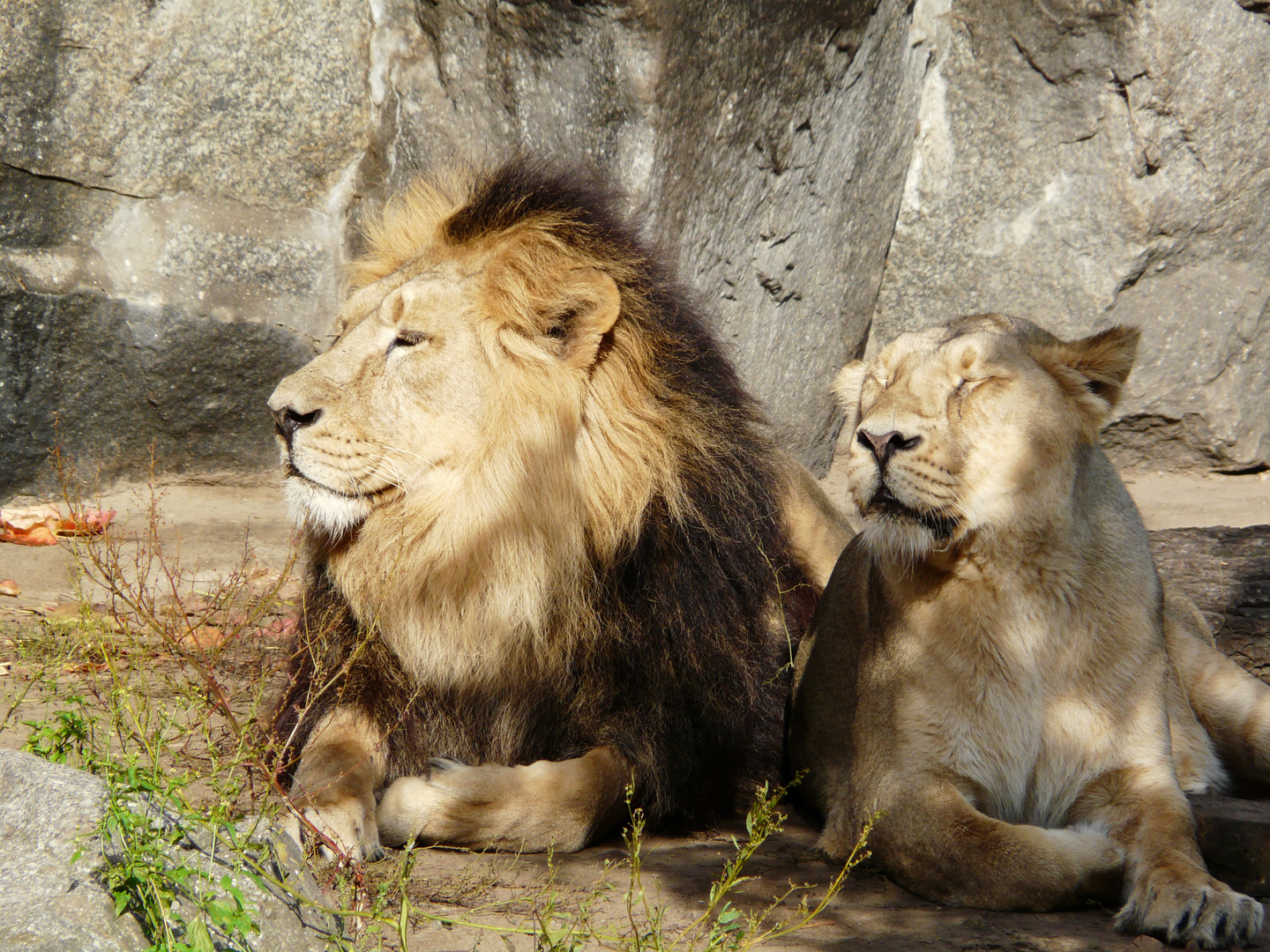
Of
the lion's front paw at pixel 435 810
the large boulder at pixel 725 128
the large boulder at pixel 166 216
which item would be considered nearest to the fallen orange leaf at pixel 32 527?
the large boulder at pixel 166 216

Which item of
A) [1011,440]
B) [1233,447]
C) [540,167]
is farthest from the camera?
[1233,447]

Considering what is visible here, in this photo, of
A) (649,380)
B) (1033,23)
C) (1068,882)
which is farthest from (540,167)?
(1033,23)

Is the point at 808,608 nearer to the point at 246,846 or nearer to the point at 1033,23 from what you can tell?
the point at 246,846

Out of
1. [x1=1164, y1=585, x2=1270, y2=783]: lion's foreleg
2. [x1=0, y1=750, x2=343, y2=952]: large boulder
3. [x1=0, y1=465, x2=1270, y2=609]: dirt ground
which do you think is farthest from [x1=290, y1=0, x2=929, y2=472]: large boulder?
[x1=0, y1=750, x2=343, y2=952]: large boulder

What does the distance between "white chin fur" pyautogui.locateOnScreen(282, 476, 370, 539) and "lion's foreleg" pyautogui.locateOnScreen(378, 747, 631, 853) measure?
0.66m

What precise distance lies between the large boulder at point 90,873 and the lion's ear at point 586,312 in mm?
1455

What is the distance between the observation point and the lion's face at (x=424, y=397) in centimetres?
295

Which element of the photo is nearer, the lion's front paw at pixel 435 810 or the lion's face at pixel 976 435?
the lion's face at pixel 976 435

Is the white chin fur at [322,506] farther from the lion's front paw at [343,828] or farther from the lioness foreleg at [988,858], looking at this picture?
the lioness foreleg at [988,858]

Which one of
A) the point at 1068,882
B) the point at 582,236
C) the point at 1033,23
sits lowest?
the point at 1068,882

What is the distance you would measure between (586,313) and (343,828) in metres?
1.39

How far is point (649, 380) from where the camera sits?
3.23 m

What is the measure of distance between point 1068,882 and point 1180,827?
257 millimetres

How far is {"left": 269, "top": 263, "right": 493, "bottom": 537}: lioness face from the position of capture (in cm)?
294
